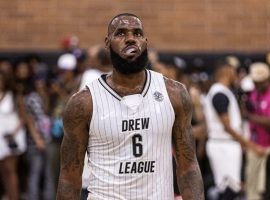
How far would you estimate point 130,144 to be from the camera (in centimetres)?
588

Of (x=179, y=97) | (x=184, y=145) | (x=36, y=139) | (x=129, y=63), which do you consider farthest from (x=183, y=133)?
(x=36, y=139)

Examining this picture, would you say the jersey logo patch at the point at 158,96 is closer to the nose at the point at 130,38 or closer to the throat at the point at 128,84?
the throat at the point at 128,84

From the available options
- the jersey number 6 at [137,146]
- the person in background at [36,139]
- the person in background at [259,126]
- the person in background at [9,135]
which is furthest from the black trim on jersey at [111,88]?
the person in background at [36,139]

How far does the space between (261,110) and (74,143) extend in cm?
616

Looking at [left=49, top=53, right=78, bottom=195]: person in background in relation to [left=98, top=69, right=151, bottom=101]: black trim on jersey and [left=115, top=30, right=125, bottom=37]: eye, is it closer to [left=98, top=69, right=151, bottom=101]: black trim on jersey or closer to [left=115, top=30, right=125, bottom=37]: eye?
[left=98, top=69, right=151, bottom=101]: black trim on jersey

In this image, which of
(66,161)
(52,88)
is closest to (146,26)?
(52,88)

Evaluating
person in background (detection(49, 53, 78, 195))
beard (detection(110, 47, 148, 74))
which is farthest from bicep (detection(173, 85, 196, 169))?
person in background (detection(49, 53, 78, 195))

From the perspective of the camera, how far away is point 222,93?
11.3 m

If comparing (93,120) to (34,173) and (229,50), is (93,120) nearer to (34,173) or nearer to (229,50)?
(34,173)

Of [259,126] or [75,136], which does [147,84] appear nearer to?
[75,136]

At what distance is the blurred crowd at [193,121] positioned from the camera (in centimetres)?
1153

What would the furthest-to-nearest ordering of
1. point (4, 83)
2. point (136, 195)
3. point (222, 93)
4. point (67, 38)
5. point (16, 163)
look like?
1. point (67, 38)
2. point (16, 163)
3. point (4, 83)
4. point (222, 93)
5. point (136, 195)

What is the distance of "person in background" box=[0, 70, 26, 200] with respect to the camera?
12.6 meters

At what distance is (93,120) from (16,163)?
25.2ft
